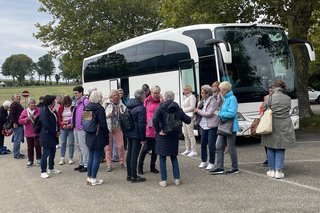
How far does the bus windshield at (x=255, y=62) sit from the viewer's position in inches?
426

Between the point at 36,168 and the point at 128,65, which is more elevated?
the point at 128,65

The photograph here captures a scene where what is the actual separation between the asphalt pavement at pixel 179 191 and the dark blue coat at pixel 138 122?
0.91 metres

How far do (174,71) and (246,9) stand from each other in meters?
4.56

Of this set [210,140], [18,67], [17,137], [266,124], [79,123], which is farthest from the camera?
[18,67]

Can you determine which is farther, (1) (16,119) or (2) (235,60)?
(1) (16,119)

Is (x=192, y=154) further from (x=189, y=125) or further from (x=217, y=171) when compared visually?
(x=217, y=171)

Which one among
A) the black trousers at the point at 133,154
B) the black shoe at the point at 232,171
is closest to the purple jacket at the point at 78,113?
the black trousers at the point at 133,154

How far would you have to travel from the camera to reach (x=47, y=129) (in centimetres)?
814

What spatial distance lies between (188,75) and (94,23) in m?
19.4

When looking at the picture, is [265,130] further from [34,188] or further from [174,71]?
[174,71]

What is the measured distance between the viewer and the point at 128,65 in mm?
15656

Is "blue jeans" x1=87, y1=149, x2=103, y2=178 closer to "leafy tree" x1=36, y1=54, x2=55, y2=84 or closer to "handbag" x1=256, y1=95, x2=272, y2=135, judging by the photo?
"handbag" x1=256, y1=95, x2=272, y2=135

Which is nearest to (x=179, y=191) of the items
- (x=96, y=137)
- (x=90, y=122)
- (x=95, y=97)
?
(x=96, y=137)

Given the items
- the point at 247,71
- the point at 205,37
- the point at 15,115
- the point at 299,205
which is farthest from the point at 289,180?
the point at 15,115
